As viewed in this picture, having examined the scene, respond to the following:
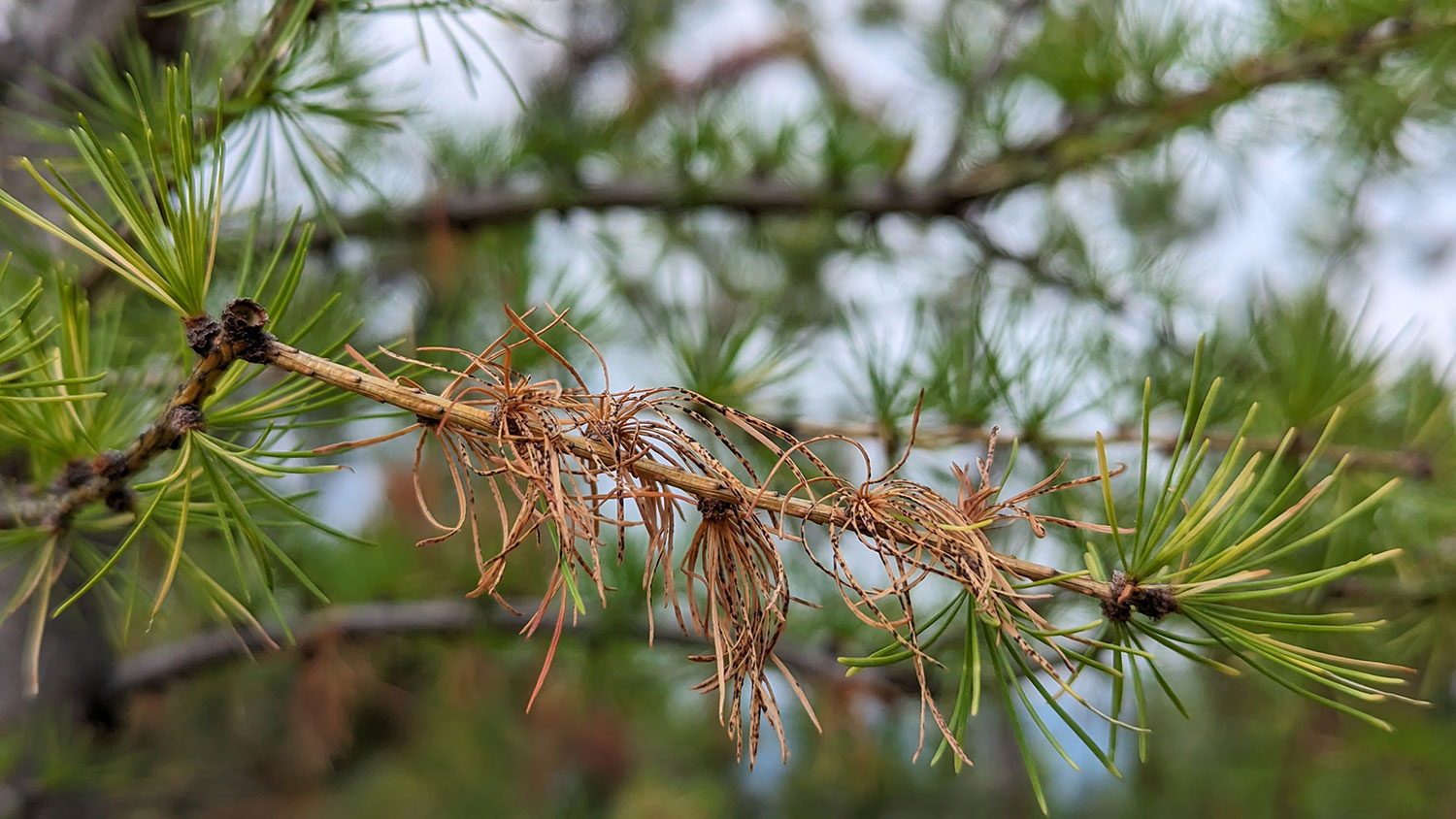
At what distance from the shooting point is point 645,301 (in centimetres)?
70

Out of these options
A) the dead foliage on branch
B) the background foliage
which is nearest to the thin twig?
the background foliage

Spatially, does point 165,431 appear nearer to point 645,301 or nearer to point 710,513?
point 710,513

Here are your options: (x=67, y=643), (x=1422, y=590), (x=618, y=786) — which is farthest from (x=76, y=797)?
(x=618, y=786)

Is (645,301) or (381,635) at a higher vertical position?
(645,301)

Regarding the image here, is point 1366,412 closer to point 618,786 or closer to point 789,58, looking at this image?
point 789,58

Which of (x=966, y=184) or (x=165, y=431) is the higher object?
(x=966, y=184)

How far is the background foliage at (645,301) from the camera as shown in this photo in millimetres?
262

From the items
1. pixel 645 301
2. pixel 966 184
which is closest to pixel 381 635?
pixel 645 301

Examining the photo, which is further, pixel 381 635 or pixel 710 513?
pixel 381 635

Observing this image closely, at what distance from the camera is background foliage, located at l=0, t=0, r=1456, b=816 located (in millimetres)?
262

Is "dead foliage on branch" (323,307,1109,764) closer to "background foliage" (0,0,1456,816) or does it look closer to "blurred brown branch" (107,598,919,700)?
"background foliage" (0,0,1456,816)

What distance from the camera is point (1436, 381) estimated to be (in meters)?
0.46

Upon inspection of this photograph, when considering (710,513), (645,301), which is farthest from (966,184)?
(710,513)

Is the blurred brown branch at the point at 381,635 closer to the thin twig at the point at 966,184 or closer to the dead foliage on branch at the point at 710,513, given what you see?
the thin twig at the point at 966,184
